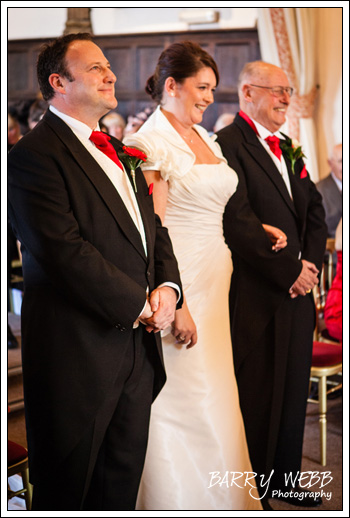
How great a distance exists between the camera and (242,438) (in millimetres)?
2596

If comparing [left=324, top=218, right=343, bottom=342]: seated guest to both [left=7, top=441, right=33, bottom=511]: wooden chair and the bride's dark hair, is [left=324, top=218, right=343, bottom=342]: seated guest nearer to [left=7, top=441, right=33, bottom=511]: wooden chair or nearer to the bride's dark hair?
the bride's dark hair

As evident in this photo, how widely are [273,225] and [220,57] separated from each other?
22.6 ft

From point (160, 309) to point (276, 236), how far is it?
1.03 metres

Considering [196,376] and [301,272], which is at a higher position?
[301,272]

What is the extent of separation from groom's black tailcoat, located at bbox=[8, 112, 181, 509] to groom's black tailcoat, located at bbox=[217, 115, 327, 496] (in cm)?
98

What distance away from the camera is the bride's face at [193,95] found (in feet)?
8.68

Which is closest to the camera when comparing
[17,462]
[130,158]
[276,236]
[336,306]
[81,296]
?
[81,296]

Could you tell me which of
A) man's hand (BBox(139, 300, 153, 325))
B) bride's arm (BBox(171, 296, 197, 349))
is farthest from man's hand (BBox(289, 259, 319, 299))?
man's hand (BBox(139, 300, 153, 325))

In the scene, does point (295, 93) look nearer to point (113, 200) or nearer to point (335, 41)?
point (335, 41)

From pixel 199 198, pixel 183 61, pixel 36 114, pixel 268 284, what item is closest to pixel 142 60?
pixel 36 114

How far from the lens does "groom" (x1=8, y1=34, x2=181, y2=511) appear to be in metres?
1.89

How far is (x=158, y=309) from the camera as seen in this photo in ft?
6.77

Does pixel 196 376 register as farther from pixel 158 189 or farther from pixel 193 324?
pixel 158 189

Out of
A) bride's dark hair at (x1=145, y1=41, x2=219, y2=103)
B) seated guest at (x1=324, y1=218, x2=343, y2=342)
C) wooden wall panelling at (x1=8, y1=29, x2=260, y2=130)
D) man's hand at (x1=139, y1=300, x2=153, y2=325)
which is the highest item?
wooden wall panelling at (x1=8, y1=29, x2=260, y2=130)
